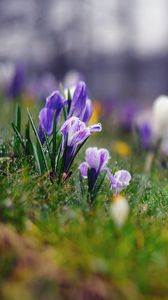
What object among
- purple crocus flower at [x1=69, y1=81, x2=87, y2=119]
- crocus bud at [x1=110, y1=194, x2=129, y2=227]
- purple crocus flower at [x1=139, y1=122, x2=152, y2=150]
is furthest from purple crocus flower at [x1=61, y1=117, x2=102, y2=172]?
purple crocus flower at [x1=139, y1=122, x2=152, y2=150]

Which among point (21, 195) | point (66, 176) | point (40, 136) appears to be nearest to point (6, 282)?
point (21, 195)

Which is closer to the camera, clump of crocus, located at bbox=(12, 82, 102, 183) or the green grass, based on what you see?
the green grass

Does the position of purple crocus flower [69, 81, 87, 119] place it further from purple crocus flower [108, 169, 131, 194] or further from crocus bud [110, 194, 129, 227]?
crocus bud [110, 194, 129, 227]

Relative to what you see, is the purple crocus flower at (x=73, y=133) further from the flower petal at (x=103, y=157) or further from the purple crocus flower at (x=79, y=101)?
the purple crocus flower at (x=79, y=101)

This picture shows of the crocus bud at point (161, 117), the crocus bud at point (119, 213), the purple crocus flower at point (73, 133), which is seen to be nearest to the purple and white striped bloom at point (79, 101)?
the purple crocus flower at point (73, 133)

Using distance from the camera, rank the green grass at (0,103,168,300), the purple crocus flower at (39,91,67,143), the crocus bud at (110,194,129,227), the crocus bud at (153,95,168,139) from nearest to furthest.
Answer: the green grass at (0,103,168,300) < the crocus bud at (110,194,129,227) < the purple crocus flower at (39,91,67,143) < the crocus bud at (153,95,168,139)
